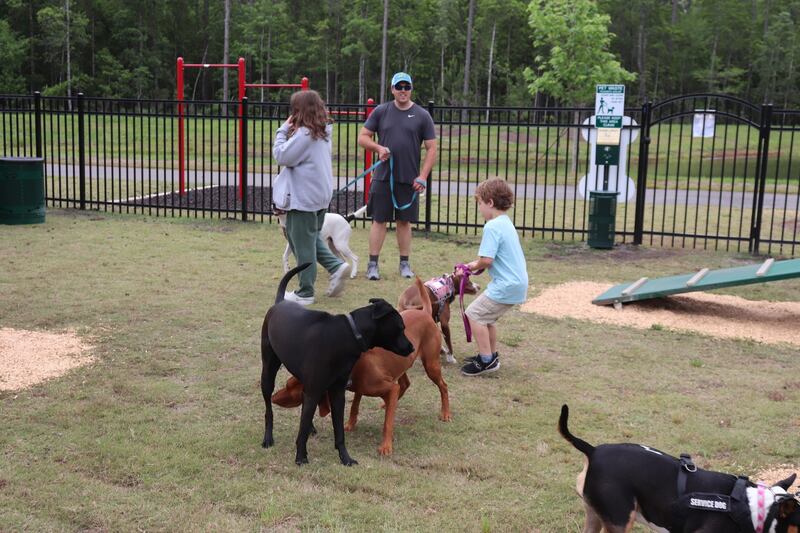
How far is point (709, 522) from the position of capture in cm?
299

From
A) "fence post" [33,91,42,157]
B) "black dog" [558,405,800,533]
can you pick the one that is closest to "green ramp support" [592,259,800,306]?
"black dog" [558,405,800,533]

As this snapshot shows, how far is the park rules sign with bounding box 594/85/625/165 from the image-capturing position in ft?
37.8

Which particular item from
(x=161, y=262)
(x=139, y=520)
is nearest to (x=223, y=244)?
(x=161, y=262)

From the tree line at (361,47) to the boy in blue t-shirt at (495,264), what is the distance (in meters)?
42.8

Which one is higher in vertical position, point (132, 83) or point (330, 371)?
point (132, 83)

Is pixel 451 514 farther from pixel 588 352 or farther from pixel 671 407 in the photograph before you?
pixel 588 352

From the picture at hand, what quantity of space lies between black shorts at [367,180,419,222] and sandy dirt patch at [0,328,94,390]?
3.55 metres

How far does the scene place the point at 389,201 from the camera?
29.9ft

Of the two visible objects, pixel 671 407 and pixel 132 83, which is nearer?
pixel 671 407

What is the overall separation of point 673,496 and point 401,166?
20.9 feet

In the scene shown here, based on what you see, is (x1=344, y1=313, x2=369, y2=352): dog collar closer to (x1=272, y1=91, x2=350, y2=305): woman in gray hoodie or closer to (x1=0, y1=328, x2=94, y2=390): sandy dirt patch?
(x1=0, y1=328, x2=94, y2=390): sandy dirt patch

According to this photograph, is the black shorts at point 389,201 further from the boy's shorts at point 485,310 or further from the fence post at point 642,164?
the fence post at point 642,164

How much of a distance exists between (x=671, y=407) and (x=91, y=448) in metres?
3.40

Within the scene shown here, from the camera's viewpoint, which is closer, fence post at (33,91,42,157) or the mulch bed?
the mulch bed
